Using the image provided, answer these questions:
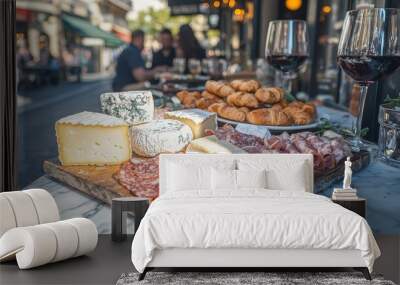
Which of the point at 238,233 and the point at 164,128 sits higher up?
the point at 164,128

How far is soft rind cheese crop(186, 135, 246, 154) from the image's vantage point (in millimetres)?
4734

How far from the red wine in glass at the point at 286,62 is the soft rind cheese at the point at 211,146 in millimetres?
707

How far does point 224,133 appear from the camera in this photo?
15.5 ft

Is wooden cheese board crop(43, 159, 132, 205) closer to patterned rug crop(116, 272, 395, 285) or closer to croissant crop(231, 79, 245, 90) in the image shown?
patterned rug crop(116, 272, 395, 285)

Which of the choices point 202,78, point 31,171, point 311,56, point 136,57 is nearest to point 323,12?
point 311,56

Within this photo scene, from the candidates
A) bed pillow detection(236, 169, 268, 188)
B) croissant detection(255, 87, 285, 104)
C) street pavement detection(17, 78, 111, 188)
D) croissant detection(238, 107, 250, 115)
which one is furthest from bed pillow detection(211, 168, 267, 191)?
street pavement detection(17, 78, 111, 188)

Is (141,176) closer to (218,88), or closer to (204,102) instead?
(204,102)

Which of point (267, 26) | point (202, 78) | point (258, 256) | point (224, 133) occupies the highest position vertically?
point (267, 26)

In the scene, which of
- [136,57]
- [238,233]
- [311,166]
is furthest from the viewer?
[136,57]

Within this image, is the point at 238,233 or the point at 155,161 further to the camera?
the point at 155,161

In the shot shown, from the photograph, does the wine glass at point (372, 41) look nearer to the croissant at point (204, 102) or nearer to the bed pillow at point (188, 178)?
the croissant at point (204, 102)

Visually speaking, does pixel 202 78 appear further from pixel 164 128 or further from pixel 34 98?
pixel 34 98

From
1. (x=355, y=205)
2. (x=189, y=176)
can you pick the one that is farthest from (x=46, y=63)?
(x=355, y=205)

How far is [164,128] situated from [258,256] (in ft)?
4.85
